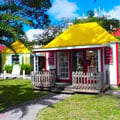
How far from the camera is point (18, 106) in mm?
10250

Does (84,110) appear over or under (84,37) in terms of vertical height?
under

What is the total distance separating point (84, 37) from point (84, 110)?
25.2ft

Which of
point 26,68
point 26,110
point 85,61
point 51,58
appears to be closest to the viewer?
point 26,110

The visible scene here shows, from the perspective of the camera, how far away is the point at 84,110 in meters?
9.19

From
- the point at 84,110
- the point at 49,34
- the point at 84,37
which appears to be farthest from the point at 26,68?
the point at 84,110

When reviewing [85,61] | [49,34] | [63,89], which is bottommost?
[63,89]

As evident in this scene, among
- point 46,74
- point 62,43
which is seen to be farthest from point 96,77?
point 62,43

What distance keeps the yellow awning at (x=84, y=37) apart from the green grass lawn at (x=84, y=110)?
4.52 m

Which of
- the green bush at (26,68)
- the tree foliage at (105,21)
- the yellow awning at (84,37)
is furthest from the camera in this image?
the green bush at (26,68)

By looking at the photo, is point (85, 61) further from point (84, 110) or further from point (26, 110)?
point (26, 110)

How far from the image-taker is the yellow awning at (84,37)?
591 inches

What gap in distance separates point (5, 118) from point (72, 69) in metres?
8.75

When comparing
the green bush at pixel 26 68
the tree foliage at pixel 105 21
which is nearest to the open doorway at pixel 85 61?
the tree foliage at pixel 105 21

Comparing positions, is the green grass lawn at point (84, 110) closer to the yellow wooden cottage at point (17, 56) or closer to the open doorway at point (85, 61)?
the open doorway at point (85, 61)
